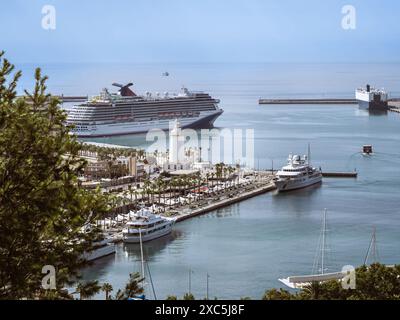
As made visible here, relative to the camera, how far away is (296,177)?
1293 centimetres

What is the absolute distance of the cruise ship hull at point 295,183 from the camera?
41.5ft

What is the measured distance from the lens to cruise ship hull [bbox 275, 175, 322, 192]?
12641 mm

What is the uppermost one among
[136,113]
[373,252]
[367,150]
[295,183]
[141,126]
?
[136,113]

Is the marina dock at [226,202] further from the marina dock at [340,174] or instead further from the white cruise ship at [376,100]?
the white cruise ship at [376,100]

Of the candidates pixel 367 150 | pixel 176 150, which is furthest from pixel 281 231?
pixel 367 150

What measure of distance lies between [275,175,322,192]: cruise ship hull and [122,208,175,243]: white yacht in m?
3.81

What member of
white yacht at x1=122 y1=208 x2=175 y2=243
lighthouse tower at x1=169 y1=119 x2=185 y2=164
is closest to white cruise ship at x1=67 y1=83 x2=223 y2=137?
lighthouse tower at x1=169 y1=119 x2=185 y2=164

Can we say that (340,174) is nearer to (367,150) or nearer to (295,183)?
(295,183)

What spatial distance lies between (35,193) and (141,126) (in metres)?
19.7

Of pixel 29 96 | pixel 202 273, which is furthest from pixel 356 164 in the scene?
pixel 29 96

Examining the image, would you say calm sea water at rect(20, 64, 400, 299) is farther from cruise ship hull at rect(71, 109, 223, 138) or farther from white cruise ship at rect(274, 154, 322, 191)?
cruise ship hull at rect(71, 109, 223, 138)

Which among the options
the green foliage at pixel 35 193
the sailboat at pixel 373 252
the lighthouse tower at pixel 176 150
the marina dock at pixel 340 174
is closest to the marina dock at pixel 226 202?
the marina dock at pixel 340 174
